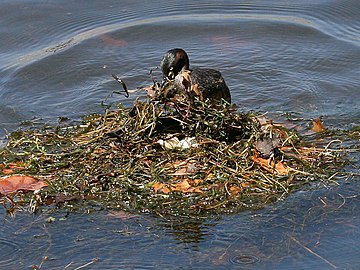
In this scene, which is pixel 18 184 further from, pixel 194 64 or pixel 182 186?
pixel 194 64

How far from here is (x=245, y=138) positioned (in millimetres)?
5902

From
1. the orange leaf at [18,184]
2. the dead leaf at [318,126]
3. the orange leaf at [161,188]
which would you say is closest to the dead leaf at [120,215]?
the orange leaf at [161,188]

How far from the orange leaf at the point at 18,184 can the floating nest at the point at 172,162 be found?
0.03m

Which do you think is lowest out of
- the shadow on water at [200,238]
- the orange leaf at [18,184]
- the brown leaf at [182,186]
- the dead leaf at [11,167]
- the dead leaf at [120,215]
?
the shadow on water at [200,238]

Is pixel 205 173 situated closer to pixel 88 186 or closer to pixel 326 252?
pixel 88 186

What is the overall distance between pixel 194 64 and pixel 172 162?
2.63 metres

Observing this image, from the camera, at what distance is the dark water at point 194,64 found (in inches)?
187

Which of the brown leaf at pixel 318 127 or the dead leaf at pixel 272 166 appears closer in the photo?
the dead leaf at pixel 272 166

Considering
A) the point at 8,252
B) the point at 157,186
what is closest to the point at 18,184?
the point at 8,252

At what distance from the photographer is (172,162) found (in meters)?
5.65

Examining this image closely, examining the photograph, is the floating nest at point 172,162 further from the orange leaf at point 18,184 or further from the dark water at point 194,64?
the dark water at point 194,64

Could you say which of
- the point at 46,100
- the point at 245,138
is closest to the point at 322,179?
the point at 245,138

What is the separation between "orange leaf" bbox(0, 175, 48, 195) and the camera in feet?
18.2

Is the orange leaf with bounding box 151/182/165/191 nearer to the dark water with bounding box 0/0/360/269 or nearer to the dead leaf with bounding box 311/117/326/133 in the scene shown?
the dark water with bounding box 0/0/360/269
